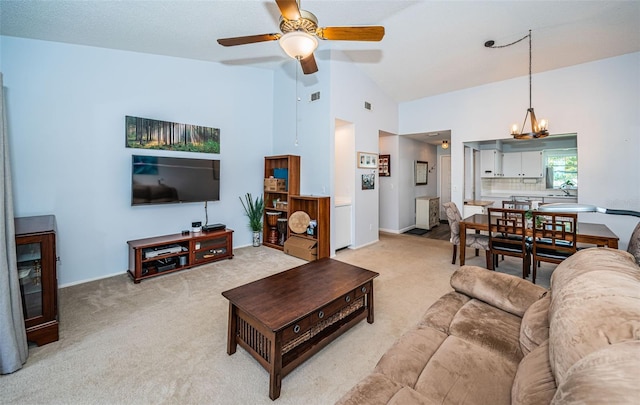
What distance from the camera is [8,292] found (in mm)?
1762

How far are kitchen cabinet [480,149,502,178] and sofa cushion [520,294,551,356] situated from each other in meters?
5.80

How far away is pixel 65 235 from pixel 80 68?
2.04 m

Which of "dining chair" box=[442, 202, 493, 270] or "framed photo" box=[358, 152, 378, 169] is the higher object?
"framed photo" box=[358, 152, 378, 169]

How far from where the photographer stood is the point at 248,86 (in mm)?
4836

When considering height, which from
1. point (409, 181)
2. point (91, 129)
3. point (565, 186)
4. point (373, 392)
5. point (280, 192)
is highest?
point (91, 129)

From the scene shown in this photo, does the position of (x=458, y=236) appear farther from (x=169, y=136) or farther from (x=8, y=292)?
(x=8, y=292)

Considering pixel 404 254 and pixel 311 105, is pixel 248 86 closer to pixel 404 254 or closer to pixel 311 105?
pixel 311 105

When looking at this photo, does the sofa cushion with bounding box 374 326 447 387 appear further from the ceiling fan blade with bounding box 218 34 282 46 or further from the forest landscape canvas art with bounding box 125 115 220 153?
the forest landscape canvas art with bounding box 125 115 220 153

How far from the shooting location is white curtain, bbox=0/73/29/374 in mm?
1729

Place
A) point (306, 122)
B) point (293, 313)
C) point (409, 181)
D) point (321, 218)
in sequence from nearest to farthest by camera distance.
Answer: point (293, 313) < point (321, 218) < point (306, 122) < point (409, 181)

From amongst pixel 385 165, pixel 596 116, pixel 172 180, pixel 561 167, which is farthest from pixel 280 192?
pixel 561 167

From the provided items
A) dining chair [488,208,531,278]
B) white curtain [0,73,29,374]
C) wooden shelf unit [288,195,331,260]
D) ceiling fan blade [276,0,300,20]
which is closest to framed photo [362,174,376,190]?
wooden shelf unit [288,195,331,260]

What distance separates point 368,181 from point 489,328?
12.8 feet

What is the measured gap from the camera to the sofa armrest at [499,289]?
166cm
